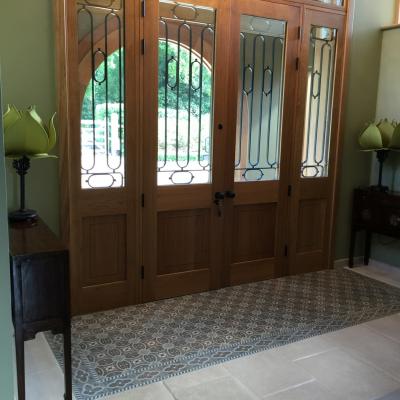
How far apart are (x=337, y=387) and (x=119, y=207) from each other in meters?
1.89

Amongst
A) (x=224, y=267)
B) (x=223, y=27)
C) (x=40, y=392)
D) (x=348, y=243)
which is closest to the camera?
(x=40, y=392)

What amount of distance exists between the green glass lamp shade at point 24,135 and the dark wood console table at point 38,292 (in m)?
0.68

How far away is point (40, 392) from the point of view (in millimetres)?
2408

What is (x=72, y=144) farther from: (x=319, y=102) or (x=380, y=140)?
(x=380, y=140)

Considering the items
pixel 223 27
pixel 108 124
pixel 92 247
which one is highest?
pixel 223 27

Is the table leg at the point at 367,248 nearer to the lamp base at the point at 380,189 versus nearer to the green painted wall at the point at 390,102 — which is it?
the green painted wall at the point at 390,102

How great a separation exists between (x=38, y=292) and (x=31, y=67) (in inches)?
61.9

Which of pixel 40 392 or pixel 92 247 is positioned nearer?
pixel 40 392

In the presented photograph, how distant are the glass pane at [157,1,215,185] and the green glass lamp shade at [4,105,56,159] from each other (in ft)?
3.25

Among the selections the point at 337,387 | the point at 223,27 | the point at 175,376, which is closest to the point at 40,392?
the point at 175,376

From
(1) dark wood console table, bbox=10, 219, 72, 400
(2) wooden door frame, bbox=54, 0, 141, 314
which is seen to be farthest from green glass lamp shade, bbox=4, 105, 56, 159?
(1) dark wood console table, bbox=10, 219, 72, 400

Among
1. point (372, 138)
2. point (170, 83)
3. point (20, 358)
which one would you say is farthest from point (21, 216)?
point (372, 138)

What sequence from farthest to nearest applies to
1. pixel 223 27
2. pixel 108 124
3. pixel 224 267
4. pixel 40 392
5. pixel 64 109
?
1. pixel 224 267
2. pixel 223 27
3. pixel 108 124
4. pixel 64 109
5. pixel 40 392

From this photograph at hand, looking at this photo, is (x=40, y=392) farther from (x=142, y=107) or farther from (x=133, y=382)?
(x=142, y=107)
